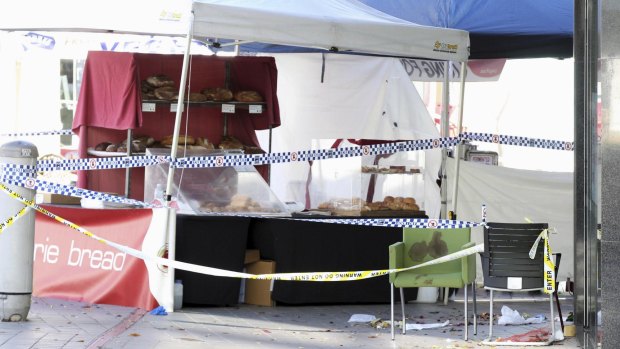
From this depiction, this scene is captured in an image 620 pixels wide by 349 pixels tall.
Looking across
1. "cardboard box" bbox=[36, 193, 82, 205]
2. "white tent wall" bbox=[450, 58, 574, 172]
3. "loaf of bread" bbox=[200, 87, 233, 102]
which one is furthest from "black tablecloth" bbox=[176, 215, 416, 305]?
"white tent wall" bbox=[450, 58, 574, 172]

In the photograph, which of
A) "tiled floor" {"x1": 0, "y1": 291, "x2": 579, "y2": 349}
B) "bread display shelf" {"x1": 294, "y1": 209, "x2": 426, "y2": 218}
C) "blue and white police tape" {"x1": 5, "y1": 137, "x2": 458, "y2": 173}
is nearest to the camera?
"tiled floor" {"x1": 0, "y1": 291, "x2": 579, "y2": 349}

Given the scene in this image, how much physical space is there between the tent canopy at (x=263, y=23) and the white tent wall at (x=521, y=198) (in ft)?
7.20

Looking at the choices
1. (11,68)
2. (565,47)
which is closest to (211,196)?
(565,47)

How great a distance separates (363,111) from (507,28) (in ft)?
11.1

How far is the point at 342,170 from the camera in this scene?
38.3 ft

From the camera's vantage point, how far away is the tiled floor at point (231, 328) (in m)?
9.26

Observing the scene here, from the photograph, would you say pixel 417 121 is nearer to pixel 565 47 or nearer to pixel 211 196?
pixel 565 47

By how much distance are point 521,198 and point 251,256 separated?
3.79 m

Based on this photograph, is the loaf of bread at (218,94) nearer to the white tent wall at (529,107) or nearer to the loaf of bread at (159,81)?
the loaf of bread at (159,81)

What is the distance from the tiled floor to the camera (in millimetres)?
9258

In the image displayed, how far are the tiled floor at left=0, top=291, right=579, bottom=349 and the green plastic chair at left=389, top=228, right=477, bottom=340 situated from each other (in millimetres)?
392

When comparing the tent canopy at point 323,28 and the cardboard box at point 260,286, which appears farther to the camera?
the cardboard box at point 260,286

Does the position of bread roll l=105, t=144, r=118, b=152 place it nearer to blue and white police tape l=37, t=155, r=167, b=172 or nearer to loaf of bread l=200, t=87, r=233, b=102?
blue and white police tape l=37, t=155, r=167, b=172

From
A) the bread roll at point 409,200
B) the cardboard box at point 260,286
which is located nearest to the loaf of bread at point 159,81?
the cardboard box at point 260,286
